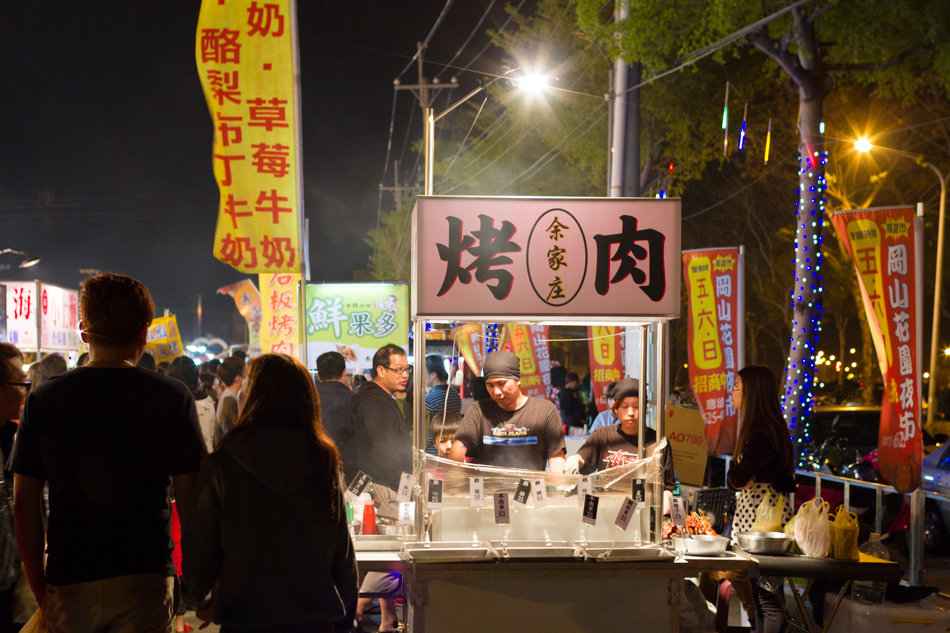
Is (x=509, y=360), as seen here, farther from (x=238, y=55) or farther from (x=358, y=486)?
(x=238, y=55)

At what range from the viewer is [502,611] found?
3.98 m

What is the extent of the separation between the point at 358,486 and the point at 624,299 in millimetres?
2078

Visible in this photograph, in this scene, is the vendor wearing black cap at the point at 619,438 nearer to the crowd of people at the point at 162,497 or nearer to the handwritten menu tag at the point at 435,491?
the handwritten menu tag at the point at 435,491

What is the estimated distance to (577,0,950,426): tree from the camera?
11.6m

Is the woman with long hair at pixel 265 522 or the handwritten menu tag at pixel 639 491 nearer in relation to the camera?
the woman with long hair at pixel 265 522

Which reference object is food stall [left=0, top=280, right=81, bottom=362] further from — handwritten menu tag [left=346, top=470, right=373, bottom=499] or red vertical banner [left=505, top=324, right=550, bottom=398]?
handwritten menu tag [left=346, top=470, right=373, bottom=499]

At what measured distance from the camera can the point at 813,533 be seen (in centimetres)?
468

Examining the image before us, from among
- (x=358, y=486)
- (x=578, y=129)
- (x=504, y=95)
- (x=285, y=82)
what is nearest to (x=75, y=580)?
(x=358, y=486)

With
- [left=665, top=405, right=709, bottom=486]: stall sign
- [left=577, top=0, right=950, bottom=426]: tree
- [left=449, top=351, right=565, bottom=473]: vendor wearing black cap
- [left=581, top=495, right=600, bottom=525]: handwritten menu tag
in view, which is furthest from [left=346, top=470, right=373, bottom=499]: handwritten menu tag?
[left=577, top=0, right=950, bottom=426]: tree

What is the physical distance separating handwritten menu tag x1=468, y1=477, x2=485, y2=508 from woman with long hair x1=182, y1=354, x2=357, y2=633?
1.42 meters

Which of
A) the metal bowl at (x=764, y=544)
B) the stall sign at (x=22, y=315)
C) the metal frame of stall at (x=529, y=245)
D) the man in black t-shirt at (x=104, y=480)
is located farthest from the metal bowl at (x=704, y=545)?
the stall sign at (x=22, y=315)

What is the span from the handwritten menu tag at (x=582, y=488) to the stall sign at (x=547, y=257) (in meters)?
0.87

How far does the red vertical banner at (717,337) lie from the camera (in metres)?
11.5

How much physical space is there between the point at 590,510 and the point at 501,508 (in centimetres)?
46
